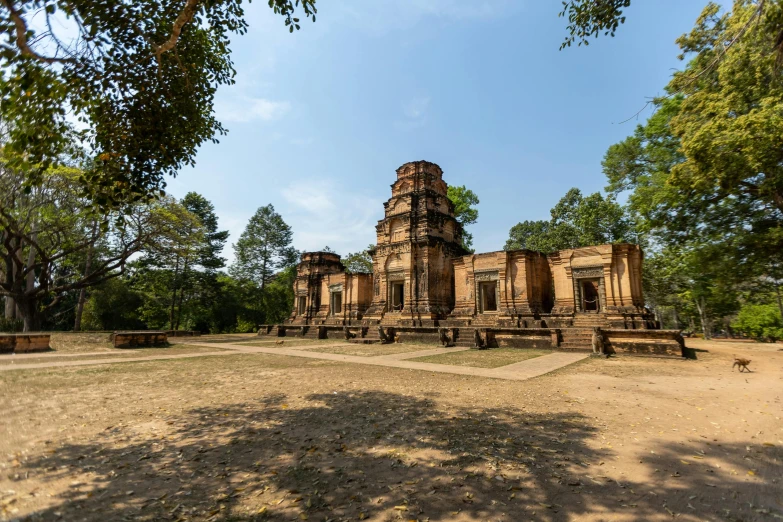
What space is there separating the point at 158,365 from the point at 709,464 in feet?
40.9

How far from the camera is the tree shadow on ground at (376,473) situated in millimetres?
2744

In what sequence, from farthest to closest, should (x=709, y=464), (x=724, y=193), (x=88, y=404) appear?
(x=724, y=193)
(x=88, y=404)
(x=709, y=464)

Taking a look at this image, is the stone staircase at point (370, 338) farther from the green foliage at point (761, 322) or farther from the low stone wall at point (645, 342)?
the green foliage at point (761, 322)

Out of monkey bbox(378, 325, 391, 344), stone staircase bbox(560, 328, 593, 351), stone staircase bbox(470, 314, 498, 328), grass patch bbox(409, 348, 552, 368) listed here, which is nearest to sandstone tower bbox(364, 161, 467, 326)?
stone staircase bbox(470, 314, 498, 328)

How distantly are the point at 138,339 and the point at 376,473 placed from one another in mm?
18537

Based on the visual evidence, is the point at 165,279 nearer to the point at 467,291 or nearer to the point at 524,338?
the point at 467,291

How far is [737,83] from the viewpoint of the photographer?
403 inches

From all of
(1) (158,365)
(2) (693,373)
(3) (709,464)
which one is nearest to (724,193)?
(2) (693,373)

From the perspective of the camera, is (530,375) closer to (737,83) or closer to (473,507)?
(473,507)

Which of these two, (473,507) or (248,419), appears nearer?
(473,507)

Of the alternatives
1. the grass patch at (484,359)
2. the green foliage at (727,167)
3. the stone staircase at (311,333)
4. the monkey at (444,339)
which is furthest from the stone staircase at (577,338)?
the stone staircase at (311,333)

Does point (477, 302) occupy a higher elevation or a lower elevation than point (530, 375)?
higher

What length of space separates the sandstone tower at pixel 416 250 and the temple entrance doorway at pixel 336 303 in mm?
5148

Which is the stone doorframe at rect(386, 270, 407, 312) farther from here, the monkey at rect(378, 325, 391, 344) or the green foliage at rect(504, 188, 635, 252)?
the green foliage at rect(504, 188, 635, 252)
